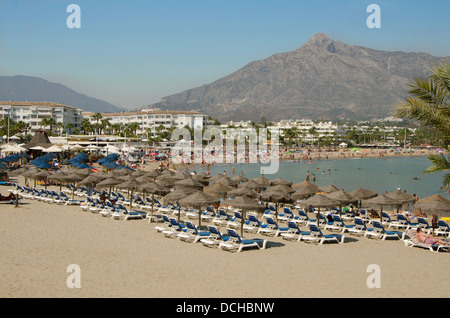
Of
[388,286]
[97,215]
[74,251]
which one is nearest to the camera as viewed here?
[388,286]

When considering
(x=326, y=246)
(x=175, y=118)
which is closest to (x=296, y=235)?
(x=326, y=246)

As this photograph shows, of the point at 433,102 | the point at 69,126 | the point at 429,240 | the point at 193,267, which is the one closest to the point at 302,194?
the point at 429,240

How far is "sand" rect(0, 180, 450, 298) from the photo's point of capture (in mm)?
8641

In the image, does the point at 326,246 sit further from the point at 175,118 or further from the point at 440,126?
the point at 175,118

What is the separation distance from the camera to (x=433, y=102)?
9.59 metres

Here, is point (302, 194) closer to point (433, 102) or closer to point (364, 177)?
point (433, 102)

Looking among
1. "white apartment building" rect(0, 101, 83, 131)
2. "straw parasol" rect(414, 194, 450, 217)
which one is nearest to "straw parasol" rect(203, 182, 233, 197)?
"straw parasol" rect(414, 194, 450, 217)

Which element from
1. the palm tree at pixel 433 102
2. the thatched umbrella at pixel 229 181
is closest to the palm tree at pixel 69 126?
the thatched umbrella at pixel 229 181

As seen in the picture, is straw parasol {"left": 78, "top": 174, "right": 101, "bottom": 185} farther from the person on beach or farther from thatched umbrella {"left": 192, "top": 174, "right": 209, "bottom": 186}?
the person on beach

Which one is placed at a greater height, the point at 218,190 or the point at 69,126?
the point at 69,126

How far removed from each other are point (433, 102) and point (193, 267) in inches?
270
